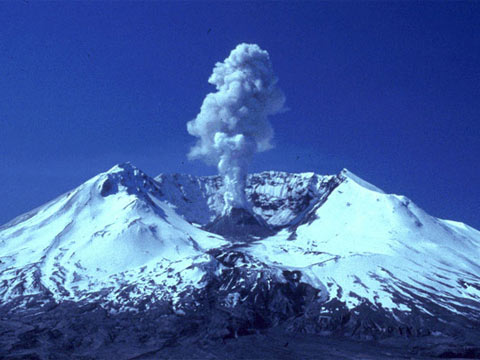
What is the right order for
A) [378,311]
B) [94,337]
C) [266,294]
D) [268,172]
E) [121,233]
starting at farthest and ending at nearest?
1. [268,172]
2. [121,233]
3. [266,294]
4. [378,311]
5. [94,337]

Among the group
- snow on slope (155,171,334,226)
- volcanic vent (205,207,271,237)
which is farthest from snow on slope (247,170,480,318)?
snow on slope (155,171,334,226)

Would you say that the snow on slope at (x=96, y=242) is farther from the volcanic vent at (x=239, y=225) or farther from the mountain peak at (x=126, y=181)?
the volcanic vent at (x=239, y=225)

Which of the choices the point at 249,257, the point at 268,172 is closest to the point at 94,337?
the point at 249,257

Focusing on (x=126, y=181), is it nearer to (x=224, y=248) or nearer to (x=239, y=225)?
(x=239, y=225)

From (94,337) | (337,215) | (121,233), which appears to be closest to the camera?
(94,337)

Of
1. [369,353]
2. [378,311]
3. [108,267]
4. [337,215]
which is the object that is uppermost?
[337,215]

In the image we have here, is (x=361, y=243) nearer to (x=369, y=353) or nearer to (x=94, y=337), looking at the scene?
(x=369, y=353)

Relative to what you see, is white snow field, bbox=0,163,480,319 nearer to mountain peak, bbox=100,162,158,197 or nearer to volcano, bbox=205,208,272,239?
mountain peak, bbox=100,162,158,197
